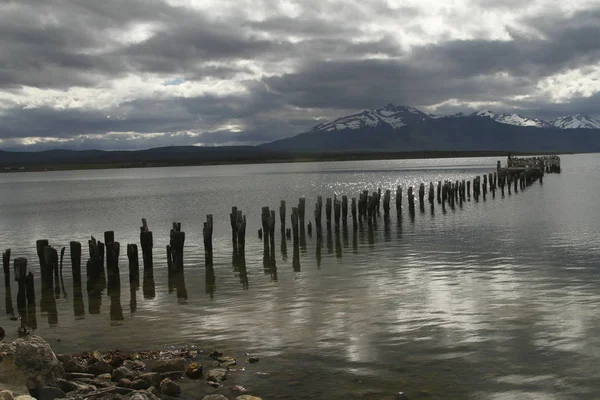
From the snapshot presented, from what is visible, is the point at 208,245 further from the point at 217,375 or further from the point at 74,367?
the point at 217,375

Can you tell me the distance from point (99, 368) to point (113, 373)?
47 cm

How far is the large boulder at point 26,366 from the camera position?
885 cm

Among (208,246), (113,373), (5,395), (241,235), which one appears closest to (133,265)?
(208,246)

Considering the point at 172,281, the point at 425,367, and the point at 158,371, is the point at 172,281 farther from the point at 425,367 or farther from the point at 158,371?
the point at 425,367

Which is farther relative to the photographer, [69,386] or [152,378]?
[152,378]

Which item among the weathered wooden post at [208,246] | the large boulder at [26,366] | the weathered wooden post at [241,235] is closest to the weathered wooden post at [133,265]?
the weathered wooden post at [208,246]

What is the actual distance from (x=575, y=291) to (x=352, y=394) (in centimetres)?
881

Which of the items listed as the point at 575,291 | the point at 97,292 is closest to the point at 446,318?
the point at 575,291

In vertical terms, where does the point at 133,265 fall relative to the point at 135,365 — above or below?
above

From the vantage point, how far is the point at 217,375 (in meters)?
10.2

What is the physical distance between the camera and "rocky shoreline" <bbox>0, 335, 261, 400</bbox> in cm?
889

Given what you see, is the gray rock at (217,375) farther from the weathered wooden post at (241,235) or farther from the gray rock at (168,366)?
the weathered wooden post at (241,235)

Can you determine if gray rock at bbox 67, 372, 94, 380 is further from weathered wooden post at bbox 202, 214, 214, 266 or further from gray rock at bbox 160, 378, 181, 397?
weathered wooden post at bbox 202, 214, 214, 266

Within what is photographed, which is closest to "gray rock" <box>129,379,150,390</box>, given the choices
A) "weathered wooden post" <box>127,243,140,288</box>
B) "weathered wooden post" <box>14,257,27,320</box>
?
"weathered wooden post" <box>14,257,27,320</box>
